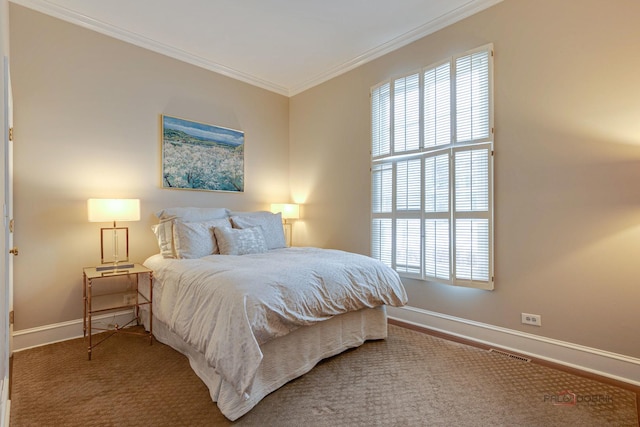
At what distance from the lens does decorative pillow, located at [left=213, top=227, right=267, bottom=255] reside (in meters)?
3.02

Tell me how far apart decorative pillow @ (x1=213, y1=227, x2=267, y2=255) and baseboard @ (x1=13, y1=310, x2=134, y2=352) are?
135 cm

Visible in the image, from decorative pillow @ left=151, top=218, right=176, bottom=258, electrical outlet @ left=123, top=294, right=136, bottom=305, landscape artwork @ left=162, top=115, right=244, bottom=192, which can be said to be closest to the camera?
decorative pillow @ left=151, top=218, right=176, bottom=258

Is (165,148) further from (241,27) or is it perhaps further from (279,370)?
(279,370)

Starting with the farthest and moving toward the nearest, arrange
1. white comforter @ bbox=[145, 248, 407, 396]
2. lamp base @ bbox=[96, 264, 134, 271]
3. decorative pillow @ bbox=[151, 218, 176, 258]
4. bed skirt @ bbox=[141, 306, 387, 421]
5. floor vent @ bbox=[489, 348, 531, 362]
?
decorative pillow @ bbox=[151, 218, 176, 258]
lamp base @ bbox=[96, 264, 134, 271]
floor vent @ bbox=[489, 348, 531, 362]
bed skirt @ bbox=[141, 306, 387, 421]
white comforter @ bbox=[145, 248, 407, 396]

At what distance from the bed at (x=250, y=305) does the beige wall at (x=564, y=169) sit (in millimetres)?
1068

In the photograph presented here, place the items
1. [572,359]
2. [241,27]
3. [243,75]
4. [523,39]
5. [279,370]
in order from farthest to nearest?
[243,75] < [241,27] < [523,39] < [572,359] < [279,370]

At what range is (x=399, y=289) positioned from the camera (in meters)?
2.80

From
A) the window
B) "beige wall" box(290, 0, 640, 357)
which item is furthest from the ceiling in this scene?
the window

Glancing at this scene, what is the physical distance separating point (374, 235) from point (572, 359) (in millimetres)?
1991

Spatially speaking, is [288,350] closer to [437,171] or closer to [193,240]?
[193,240]

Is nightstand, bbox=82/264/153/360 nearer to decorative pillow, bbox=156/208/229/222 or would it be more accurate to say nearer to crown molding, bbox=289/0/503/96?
decorative pillow, bbox=156/208/229/222

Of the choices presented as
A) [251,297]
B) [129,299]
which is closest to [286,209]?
[129,299]

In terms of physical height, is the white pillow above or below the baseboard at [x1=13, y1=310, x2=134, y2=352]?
above

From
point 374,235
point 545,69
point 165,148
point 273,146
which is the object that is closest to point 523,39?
point 545,69
